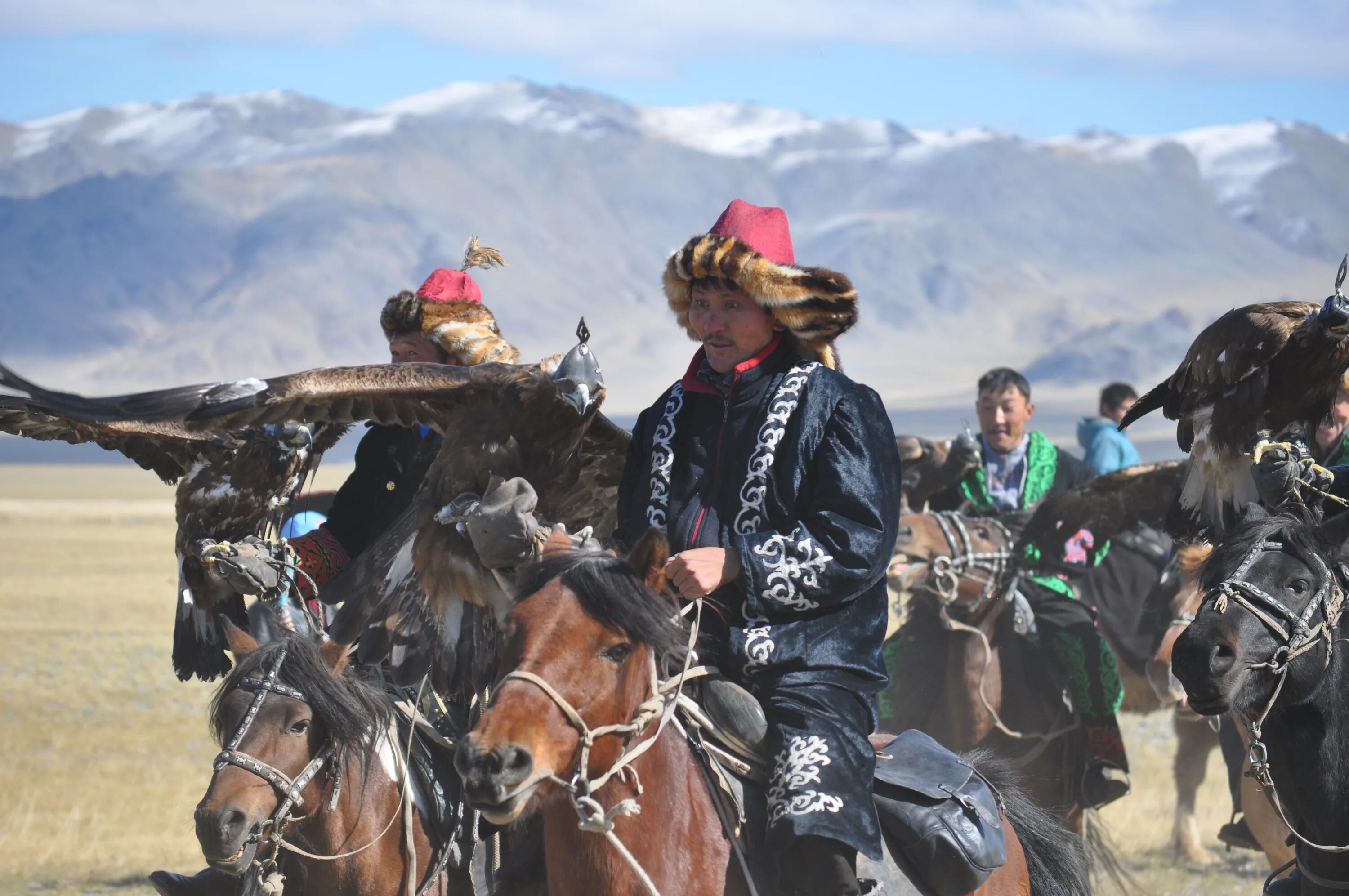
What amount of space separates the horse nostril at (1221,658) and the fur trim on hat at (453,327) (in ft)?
8.86

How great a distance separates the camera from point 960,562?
7.59 meters

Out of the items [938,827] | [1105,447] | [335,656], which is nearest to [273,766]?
[335,656]

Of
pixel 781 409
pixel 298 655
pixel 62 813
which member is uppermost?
pixel 781 409

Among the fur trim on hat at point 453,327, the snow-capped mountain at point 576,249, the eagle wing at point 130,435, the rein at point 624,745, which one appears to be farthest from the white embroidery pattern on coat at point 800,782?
the snow-capped mountain at point 576,249

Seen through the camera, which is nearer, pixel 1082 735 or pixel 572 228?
pixel 1082 735

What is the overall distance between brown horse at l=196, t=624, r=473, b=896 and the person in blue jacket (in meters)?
5.97

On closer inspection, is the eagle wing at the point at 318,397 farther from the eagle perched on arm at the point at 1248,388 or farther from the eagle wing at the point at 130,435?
the eagle perched on arm at the point at 1248,388

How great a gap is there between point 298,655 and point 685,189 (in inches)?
7131

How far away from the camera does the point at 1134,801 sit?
10.0 m

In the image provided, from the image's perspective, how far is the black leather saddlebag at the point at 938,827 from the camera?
11.4 ft

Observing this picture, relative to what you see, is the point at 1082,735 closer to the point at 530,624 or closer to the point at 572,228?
the point at 530,624

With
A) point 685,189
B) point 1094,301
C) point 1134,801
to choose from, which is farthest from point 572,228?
point 1134,801

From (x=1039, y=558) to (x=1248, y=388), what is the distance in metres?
3.55

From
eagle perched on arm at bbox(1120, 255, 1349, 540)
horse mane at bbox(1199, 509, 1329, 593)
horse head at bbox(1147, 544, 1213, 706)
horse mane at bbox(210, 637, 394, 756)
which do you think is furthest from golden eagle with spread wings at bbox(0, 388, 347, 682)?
horse head at bbox(1147, 544, 1213, 706)
